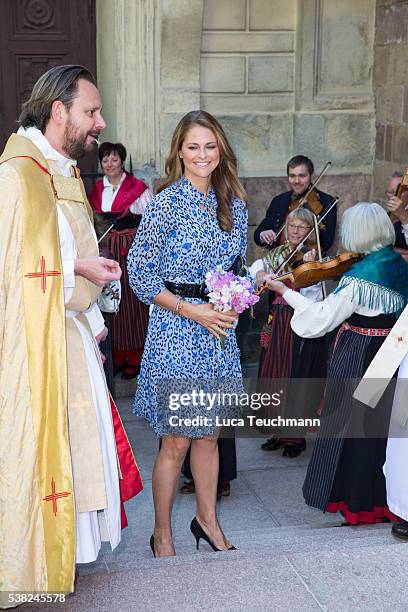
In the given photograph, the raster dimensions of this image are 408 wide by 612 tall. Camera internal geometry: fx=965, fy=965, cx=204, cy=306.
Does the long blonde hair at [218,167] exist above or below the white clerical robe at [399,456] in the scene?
above

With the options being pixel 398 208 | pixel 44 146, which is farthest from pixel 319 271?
pixel 44 146

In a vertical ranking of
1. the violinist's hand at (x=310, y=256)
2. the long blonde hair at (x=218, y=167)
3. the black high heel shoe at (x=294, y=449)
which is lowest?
the black high heel shoe at (x=294, y=449)

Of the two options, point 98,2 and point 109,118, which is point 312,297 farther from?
point 98,2

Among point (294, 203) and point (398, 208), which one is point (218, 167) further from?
point (294, 203)

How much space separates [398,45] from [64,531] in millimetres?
5480

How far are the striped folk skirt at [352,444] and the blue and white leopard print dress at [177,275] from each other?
38.9 inches

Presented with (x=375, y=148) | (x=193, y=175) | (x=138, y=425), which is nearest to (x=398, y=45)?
(x=375, y=148)

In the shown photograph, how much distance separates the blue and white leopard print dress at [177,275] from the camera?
12.2 ft

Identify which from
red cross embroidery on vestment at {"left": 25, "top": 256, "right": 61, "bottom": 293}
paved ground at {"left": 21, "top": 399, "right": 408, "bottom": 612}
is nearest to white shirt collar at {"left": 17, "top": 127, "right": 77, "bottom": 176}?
red cross embroidery on vestment at {"left": 25, "top": 256, "right": 61, "bottom": 293}

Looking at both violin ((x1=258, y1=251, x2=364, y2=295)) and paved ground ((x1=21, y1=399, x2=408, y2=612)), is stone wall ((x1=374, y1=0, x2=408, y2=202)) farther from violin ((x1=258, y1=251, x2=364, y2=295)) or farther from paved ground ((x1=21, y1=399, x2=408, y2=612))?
paved ground ((x1=21, y1=399, x2=408, y2=612))

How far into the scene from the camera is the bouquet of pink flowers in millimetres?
3572

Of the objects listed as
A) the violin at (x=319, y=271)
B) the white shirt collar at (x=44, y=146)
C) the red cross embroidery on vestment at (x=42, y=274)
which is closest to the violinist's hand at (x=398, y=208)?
the violin at (x=319, y=271)

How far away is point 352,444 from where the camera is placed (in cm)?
460

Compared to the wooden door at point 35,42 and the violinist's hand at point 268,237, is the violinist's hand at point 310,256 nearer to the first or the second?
the violinist's hand at point 268,237
